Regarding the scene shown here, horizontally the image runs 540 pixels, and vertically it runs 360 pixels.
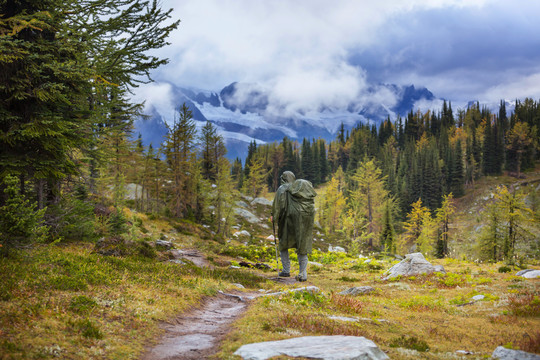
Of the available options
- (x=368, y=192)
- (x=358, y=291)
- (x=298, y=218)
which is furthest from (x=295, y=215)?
(x=368, y=192)

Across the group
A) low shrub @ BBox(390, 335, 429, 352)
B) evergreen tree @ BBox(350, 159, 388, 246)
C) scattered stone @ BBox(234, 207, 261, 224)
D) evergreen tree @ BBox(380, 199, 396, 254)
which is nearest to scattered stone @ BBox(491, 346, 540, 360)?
low shrub @ BBox(390, 335, 429, 352)

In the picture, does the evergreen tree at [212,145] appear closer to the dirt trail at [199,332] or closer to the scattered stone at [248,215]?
the scattered stone at [248,215]

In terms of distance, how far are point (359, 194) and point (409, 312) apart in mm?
52200

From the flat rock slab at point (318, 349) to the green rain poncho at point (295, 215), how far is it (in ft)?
26.0

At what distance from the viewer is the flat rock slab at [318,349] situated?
4066 mm

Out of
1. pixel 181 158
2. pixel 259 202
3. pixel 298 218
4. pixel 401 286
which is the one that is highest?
pixel 181 158

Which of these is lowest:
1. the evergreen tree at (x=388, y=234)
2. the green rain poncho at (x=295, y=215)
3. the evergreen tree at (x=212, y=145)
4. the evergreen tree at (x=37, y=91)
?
the evergreen tree at (x=388, y=234)

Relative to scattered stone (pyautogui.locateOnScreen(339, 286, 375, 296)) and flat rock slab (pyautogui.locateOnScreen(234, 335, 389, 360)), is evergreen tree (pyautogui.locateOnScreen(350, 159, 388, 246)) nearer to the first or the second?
scattered stone (pyautogui.locateOnScreen(339, 286, 375, 296))

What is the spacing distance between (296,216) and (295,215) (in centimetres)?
6

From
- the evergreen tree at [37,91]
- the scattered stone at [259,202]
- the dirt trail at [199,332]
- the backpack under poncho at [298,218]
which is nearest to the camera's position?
the dirt trail at [199,332]

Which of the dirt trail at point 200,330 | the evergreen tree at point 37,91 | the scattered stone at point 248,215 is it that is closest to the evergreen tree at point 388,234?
the scattered stone at point 248,215

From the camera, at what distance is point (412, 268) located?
49.8ft

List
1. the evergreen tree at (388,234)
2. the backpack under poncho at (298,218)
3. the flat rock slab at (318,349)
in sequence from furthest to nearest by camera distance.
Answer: the evergreen tree at (388,234), the backpack under poncho at (298,218), the flat rock slab at (318,349)

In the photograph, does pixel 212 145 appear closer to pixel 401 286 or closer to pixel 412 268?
pixel 412 268
